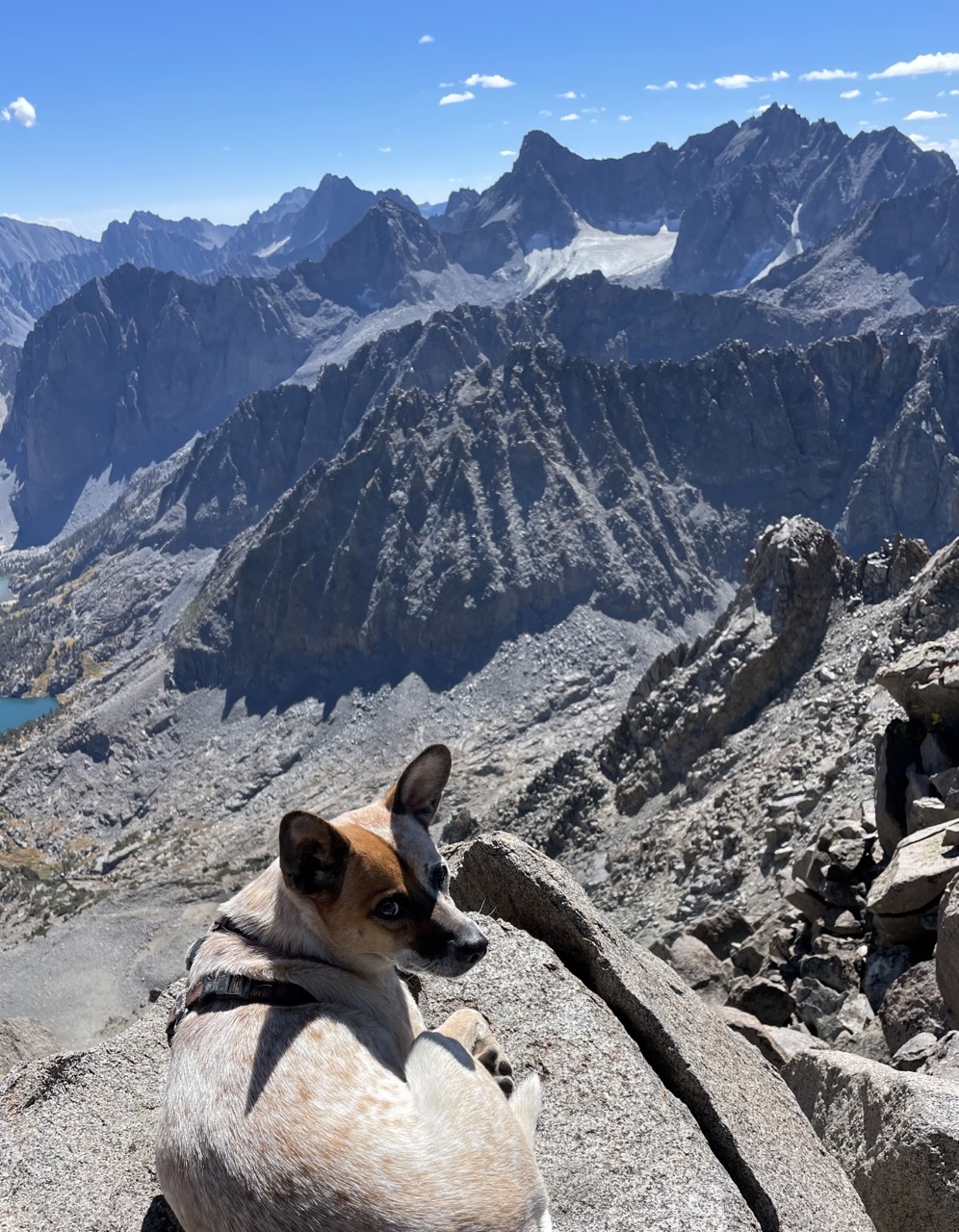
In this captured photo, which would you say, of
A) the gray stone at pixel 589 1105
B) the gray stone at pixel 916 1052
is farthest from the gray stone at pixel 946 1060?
the gray stone at pixel 589 1105

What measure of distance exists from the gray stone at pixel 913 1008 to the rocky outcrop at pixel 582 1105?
291 cm

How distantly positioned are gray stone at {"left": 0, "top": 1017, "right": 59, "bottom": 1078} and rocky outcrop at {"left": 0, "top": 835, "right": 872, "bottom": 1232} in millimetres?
9449

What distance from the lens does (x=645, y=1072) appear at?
25.0 ft

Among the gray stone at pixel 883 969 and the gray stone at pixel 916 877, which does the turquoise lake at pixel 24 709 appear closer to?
the gray stone at pixel 883 969

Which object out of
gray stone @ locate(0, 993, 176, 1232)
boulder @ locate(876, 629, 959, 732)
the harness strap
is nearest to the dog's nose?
the harness strap

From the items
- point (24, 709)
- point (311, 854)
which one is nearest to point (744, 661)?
point (311, 854)

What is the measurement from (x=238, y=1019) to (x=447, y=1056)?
4.61 ft

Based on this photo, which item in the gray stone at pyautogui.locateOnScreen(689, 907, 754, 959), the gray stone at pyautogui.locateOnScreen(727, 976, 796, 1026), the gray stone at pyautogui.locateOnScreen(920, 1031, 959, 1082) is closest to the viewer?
the gray stone at pyautogui.locateOnScreen(920, 1031, 959, 1082)

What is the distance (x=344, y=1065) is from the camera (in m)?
5.82

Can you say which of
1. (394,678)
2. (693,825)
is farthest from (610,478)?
(693,825)

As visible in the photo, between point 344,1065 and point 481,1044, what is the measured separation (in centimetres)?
194

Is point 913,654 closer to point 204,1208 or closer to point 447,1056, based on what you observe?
point 447,1056

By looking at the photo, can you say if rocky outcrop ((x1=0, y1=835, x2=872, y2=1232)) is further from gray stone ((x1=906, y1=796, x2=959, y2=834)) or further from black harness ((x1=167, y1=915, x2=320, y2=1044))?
gray stone ((x1=906, y1=796, x2=959, y2=834))

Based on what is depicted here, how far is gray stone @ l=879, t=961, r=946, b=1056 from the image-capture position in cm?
1038
